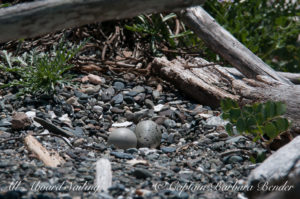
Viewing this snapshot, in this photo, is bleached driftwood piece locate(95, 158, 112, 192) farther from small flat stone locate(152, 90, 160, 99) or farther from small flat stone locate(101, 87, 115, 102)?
small flat stone locate(152, 90, 160, 99)

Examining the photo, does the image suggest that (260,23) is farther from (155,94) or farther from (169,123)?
(169,123)

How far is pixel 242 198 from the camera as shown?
2492 mm

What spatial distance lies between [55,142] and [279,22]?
3.64 meters

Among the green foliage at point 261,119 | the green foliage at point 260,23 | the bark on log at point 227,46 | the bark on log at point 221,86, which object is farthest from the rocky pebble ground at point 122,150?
the green foliage at point 260,23

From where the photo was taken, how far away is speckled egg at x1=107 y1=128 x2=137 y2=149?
3291mm

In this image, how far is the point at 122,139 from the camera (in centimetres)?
329

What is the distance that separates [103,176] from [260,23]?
4.09 metres

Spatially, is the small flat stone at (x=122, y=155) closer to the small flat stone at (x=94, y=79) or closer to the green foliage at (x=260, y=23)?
the small flat stone at (x=94, y=79)

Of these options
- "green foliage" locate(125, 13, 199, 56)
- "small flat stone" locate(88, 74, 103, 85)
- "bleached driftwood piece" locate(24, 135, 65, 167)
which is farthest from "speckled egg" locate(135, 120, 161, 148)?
"green foliage" locate(125, 13, 199, 56)

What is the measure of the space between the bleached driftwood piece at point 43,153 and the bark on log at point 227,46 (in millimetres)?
1947

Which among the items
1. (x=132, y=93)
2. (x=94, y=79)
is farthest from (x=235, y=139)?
(x=94, y=79)

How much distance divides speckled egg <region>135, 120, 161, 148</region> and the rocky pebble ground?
6 cm

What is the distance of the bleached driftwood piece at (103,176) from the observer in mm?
2422

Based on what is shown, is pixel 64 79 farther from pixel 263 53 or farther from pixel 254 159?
pixel 263 53
